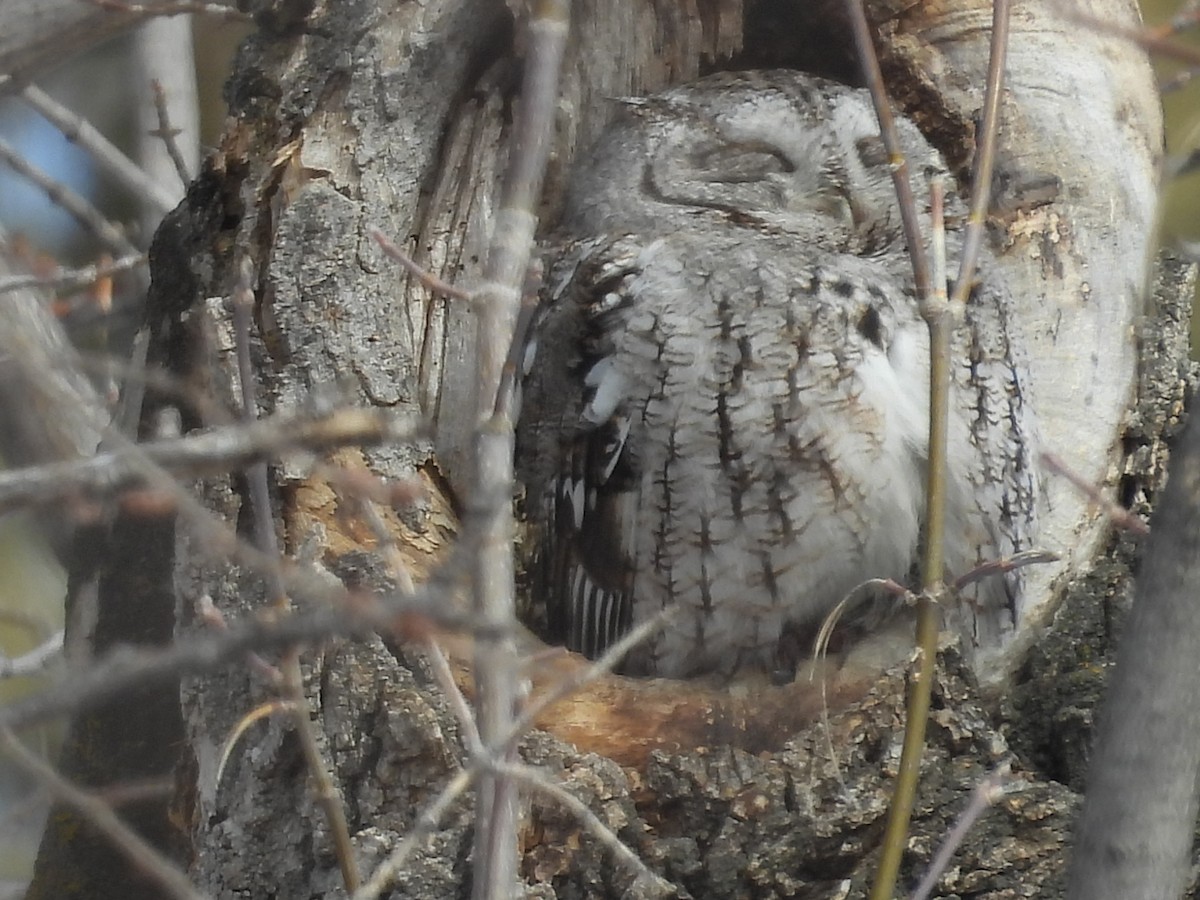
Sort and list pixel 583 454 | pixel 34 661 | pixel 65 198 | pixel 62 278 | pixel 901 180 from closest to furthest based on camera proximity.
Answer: pixel 901 180 → pixel 62 278 → pixel 583 454 → pixel 34 661 → pixel 65 198

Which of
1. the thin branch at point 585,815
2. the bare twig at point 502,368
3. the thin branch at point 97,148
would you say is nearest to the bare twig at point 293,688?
the thin branch at point 585,815

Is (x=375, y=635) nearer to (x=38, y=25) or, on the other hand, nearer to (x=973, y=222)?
(x=973, y=222)

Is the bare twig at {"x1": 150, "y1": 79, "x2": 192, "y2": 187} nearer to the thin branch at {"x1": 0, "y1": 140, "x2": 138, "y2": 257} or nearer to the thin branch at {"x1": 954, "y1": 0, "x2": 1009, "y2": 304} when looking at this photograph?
the thin branch at {"x1": 0, "y1": 140, "x2": 138, "y2": 257}

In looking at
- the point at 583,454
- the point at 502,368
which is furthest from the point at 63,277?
the point at 502,368

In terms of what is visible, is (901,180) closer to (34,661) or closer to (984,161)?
(984,161)

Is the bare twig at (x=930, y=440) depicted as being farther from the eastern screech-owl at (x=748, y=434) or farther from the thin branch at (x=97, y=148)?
the thin branch at (x=97, y=148)

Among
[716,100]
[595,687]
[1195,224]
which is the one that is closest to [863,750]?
[595,687]

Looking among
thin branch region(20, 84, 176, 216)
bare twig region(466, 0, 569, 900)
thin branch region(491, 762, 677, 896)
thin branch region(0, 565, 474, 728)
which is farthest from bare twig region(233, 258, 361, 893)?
thin branch region(20, 84, 176, 216)
